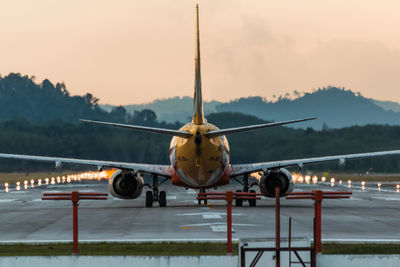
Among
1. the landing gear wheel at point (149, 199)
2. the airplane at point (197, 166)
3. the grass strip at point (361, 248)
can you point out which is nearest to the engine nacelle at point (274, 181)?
the airplane at point (197, 166)

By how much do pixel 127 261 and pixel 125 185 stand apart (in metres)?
29.2

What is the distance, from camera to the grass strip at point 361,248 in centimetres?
1959

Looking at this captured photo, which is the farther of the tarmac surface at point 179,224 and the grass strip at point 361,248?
the tarmac surface at point 179,224

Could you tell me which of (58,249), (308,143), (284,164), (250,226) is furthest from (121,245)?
(308,143)

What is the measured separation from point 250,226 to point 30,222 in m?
8.80

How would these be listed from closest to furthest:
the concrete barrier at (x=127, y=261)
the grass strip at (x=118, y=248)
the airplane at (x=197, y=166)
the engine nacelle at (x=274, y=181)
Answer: the concrete barrier at (x=127, y=261) → the grass strip at (x=118, y=248) → the airplane at (x=197, y=166) → the engine nacelle at (x=274, y=181)

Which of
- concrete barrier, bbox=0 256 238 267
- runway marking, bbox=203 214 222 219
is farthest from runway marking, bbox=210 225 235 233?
concrete barrier, bbox=0 256 238 267

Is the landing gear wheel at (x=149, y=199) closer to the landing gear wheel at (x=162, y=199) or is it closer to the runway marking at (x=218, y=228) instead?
the landing gear wheel at (x=162, y=199)

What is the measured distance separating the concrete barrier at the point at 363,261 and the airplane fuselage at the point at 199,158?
23.7 m

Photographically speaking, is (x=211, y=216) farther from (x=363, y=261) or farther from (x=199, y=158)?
(x=363, y=261)

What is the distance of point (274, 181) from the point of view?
43625 mm

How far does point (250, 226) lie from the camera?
2883cm

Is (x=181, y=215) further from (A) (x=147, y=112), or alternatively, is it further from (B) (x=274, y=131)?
(A) (x=147, y=112)

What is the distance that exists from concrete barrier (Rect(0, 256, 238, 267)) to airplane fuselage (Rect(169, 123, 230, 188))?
926 inches
